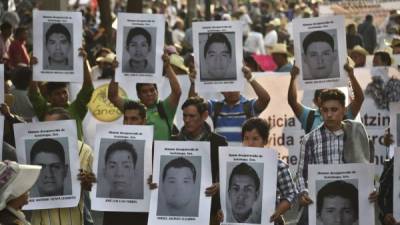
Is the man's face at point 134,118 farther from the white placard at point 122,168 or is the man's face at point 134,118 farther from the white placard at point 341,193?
the white placard at point 341,193

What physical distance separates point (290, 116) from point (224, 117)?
4.80m

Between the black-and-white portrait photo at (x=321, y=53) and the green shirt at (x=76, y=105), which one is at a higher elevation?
the black-and-white portrait photo at (x=321, y=53)

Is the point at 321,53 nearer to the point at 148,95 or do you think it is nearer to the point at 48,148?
the point at 148,95

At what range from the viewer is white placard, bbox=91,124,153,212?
947 cm

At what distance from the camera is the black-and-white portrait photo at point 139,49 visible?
419 inches

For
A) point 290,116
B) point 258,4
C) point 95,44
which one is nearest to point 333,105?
point 290,116

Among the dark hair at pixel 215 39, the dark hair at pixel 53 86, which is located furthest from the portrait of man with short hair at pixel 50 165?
the dark hair at pixel 215 39

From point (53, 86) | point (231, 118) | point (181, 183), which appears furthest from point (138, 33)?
point (181, 183)

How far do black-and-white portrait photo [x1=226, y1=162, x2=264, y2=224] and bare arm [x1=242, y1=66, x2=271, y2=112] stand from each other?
5.51ft

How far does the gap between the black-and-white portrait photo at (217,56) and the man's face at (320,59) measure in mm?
597

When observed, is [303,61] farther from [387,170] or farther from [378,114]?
[378,114]

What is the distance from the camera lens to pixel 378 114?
1547 cm

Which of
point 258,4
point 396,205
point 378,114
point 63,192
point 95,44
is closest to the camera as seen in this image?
point 396,205

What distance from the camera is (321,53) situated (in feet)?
33.7
